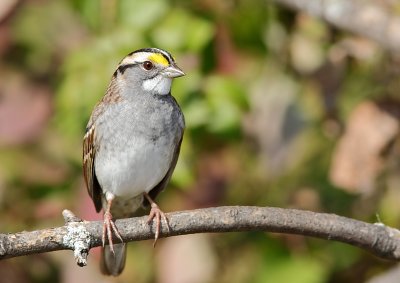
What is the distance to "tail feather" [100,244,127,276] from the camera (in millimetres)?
4453

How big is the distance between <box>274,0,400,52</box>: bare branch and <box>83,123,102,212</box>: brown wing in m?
1.18

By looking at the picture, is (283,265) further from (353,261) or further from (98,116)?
(98,116)

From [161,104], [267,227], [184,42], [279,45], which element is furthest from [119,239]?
[279,45]

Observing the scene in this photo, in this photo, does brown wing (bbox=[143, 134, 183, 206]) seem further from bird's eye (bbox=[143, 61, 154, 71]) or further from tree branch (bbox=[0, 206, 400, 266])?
tree branch (bbox=[0, 206, 400, 266])

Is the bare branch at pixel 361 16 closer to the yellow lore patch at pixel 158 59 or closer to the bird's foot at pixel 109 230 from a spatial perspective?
the yellow lore patch at pixel 158 59

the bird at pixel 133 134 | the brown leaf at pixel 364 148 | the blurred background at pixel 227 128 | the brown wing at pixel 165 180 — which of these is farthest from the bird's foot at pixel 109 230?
the brown leaf at pixel 364 148

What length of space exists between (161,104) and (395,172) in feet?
3.98

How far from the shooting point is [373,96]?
5.03 meters

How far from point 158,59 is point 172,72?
0.09m

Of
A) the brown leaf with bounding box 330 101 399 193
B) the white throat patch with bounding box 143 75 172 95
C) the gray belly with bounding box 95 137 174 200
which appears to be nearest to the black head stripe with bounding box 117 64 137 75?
the white throat patch with bounding box 143 75 172 95

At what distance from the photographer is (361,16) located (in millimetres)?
4910

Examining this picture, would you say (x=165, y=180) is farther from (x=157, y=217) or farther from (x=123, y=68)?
(x=157, y=217)

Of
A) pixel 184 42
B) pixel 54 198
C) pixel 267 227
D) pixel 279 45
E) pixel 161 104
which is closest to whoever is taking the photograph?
pixel 267 227

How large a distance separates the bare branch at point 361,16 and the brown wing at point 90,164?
1.18m
